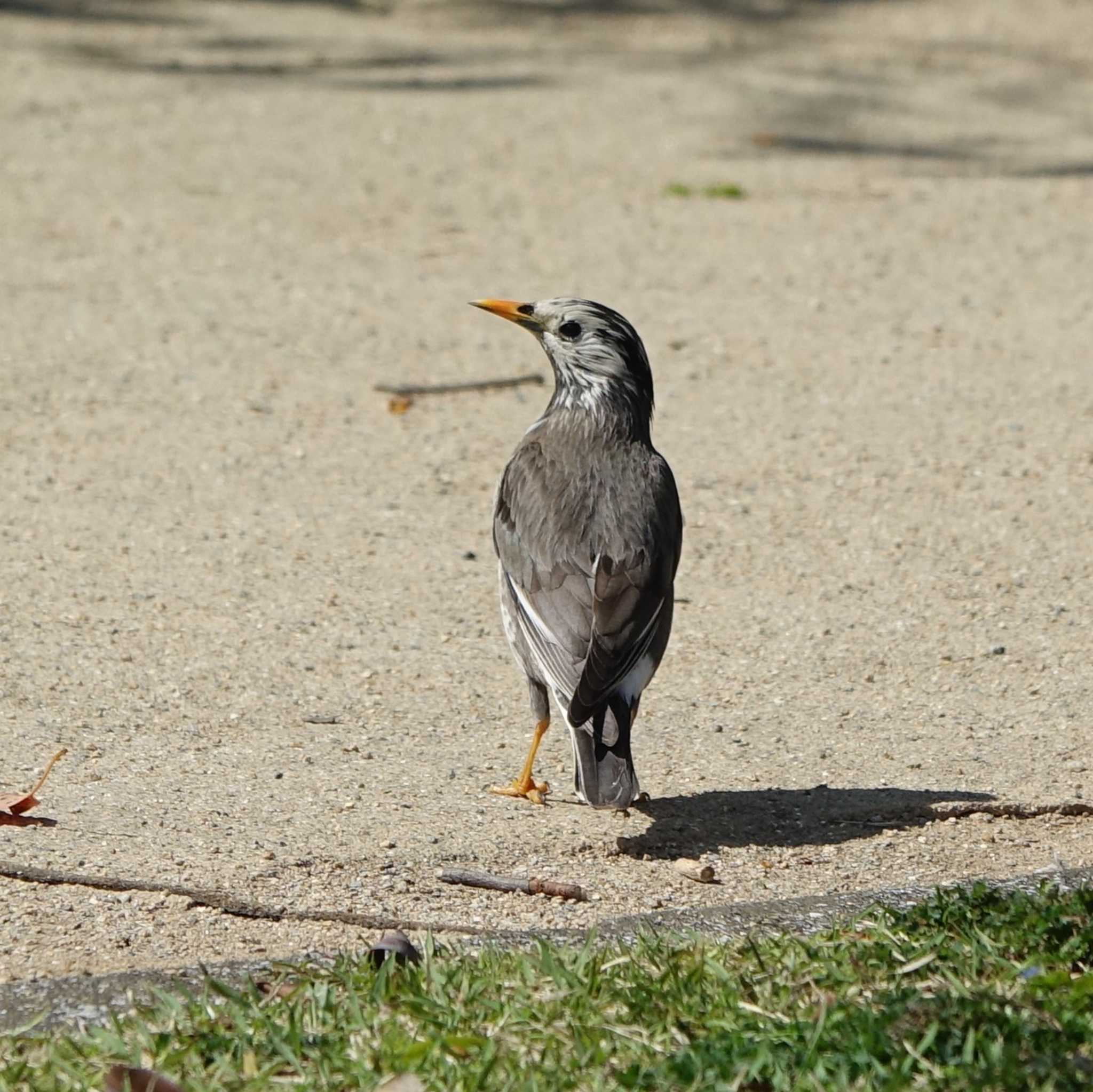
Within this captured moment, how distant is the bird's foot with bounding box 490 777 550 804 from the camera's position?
211 inches

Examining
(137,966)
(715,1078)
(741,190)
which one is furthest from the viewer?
(741,190)

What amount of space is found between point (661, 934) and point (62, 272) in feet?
27.5

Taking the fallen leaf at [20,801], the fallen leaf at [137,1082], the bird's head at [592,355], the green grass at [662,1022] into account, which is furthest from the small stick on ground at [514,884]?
the bird's head at [592,355]

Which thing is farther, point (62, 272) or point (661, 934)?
point (62, 272)

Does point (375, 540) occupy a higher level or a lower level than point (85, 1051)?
lower

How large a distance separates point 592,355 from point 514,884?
2.20m

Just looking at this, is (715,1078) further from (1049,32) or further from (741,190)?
(1049,32)

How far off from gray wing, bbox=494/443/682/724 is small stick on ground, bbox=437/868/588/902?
494 mm

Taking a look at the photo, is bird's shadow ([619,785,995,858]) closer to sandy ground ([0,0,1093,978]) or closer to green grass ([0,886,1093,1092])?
sandy ground ([0,0,1093,978])

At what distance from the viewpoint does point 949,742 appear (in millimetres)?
5953

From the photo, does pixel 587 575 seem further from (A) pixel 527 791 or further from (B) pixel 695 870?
(B) pixel 695 870

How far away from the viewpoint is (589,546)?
213 inches

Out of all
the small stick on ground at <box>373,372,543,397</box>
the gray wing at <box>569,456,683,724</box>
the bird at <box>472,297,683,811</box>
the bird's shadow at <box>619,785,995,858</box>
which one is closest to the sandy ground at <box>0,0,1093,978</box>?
the bird's shadow at <box>619,785,995,858</box>

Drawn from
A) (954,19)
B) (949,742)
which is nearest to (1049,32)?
(954,19)
